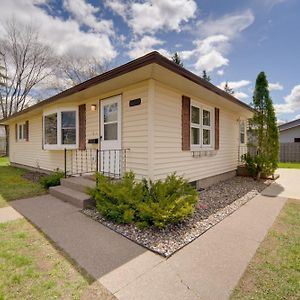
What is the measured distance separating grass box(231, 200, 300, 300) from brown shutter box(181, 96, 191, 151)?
300 cm

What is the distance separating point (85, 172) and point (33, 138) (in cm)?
553

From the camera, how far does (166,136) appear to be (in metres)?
5.33

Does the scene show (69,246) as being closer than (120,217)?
Yes

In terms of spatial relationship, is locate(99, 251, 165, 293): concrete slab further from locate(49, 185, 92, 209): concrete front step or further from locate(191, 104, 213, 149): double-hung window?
locate(191, 104, 213, 149): double-hung window

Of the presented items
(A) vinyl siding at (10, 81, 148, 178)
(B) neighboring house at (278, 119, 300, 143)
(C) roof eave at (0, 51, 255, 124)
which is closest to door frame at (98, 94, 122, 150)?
(A) vinyl siding at (10, 81, 148, 178)

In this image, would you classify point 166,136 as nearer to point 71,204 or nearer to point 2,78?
point 71,204

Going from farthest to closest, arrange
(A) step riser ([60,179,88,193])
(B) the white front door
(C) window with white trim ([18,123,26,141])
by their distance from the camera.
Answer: (C) window with white trim ([18,123,26,141]) < (B) the white front door < (A) step riser ([60,179,88,193])

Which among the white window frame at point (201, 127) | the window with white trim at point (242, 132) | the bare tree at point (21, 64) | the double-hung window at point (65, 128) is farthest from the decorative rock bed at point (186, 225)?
the bare tree at point (21, 64)

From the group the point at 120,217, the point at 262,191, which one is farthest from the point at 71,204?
the point at 262,191

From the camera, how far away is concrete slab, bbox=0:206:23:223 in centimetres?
411

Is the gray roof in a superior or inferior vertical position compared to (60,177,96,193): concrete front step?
superior

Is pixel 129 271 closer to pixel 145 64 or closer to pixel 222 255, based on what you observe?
pixel 222 255

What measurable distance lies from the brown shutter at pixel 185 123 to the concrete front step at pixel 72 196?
286 cm

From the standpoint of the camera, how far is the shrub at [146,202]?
350 cm
